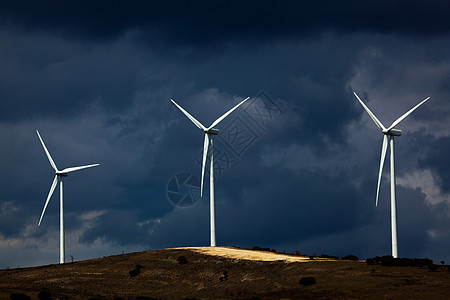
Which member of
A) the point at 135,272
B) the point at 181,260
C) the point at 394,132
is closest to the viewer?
the point at 135,272

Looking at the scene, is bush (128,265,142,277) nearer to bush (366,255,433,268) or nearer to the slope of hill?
the slope of hill

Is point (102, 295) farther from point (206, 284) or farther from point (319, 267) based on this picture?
point (319, 267)

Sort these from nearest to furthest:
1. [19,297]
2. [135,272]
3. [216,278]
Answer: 1. [19,297]
2. [216,278]
3. [135,272]

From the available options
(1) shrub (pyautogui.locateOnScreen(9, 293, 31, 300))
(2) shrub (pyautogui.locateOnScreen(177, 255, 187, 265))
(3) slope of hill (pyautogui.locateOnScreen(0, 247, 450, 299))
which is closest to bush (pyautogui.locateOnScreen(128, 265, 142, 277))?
(3) slope of hill (pyautogui.locateOnScreen(0, 247, 450, 299))

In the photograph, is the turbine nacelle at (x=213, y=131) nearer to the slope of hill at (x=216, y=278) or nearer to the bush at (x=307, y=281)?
the slope of hill at (x=216, y=278)

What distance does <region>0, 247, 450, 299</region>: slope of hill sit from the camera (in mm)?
75562

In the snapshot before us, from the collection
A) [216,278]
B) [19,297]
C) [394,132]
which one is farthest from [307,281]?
[394,132]

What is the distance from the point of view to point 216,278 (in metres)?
92.2

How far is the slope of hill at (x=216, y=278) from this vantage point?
248ft

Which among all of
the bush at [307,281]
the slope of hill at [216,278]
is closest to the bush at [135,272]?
the slope of hill at [216,278]

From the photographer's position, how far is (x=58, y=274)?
99688 mm

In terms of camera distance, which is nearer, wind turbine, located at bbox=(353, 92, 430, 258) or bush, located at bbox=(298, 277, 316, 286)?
bush, located at bbox=(298, 277, 316, 286)

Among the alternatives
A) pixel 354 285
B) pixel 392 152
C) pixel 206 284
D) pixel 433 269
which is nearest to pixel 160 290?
pixel 206 284

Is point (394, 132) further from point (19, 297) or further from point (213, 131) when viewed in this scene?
point (19, 297)
